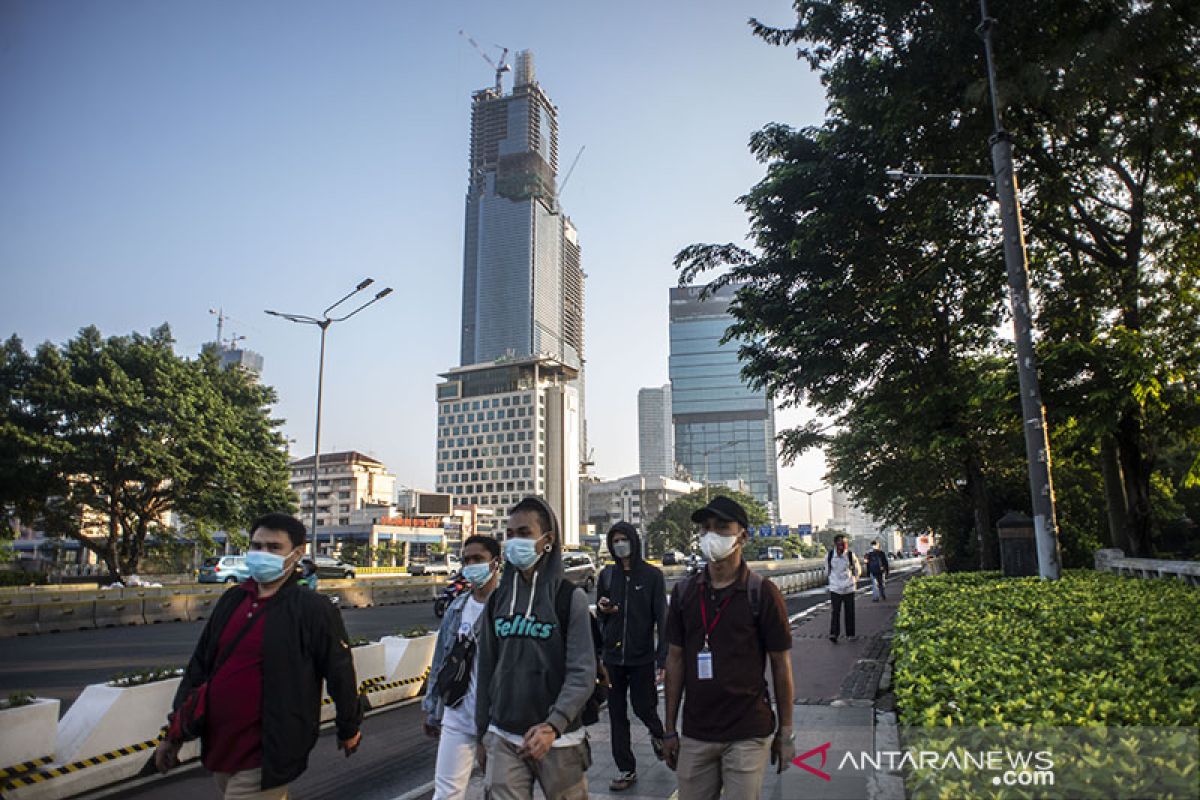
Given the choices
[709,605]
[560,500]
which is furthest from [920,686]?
[560,500]

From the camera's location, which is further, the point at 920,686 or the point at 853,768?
the point at 853,768

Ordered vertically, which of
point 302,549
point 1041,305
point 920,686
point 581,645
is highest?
point 1041,305

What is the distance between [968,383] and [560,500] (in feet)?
405

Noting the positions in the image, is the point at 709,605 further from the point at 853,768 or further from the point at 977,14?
the point at 977,14

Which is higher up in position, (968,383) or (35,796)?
(968,383)

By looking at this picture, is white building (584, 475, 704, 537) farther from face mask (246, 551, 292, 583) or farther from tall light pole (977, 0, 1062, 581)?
face mask (246, 551, 292, 583)

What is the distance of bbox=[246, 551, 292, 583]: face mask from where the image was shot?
147 inches

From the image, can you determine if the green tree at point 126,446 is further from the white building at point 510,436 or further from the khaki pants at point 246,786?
the white building at point 510,436

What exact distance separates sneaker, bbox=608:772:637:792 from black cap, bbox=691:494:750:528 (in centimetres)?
259

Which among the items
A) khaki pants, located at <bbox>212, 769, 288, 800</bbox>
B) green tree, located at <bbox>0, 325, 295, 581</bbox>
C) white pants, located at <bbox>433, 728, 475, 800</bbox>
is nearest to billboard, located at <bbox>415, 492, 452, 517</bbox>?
green tree, located at <bbox>0, 325, 295, 581</bbox>

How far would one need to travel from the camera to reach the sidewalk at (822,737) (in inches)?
195

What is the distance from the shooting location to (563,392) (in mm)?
140250

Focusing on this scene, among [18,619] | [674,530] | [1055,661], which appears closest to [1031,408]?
[1055,661]

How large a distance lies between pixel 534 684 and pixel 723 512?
1.29 metres
